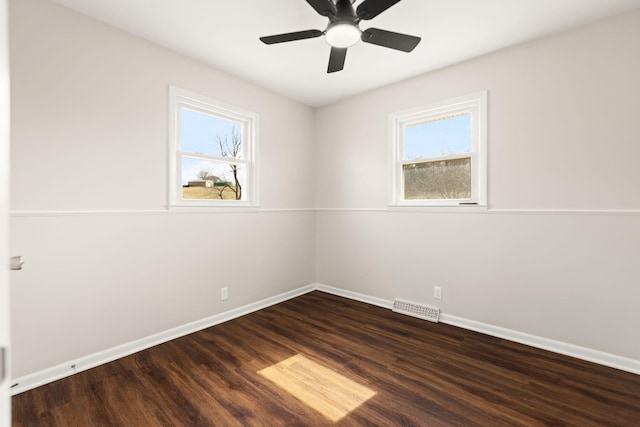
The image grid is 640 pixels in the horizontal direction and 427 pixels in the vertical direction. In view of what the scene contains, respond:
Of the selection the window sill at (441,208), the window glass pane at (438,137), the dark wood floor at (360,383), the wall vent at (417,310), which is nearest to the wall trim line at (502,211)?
the window sill at (441,208)

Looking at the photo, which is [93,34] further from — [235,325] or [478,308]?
[478,308]

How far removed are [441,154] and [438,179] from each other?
271 millimetres

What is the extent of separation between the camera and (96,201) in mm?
2232

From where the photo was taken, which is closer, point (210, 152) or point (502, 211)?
point (502, 211)

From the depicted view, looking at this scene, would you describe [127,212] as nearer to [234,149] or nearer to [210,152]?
[210,152]

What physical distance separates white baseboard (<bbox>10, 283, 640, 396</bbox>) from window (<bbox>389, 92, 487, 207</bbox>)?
1.21m

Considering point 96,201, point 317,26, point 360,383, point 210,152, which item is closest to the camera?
point 360,383

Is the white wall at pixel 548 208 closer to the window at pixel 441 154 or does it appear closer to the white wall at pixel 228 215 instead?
the white wall at pixel 228 215

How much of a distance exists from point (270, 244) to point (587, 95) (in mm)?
3321

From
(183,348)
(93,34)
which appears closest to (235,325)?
(183,348)

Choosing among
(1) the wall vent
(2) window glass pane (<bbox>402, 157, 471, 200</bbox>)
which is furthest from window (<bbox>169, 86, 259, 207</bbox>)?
(1) the wall vent

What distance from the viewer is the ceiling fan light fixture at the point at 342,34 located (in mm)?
1852

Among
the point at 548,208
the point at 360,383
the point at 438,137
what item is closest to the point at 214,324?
the point at 360,383

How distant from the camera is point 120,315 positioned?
2.35 meters
